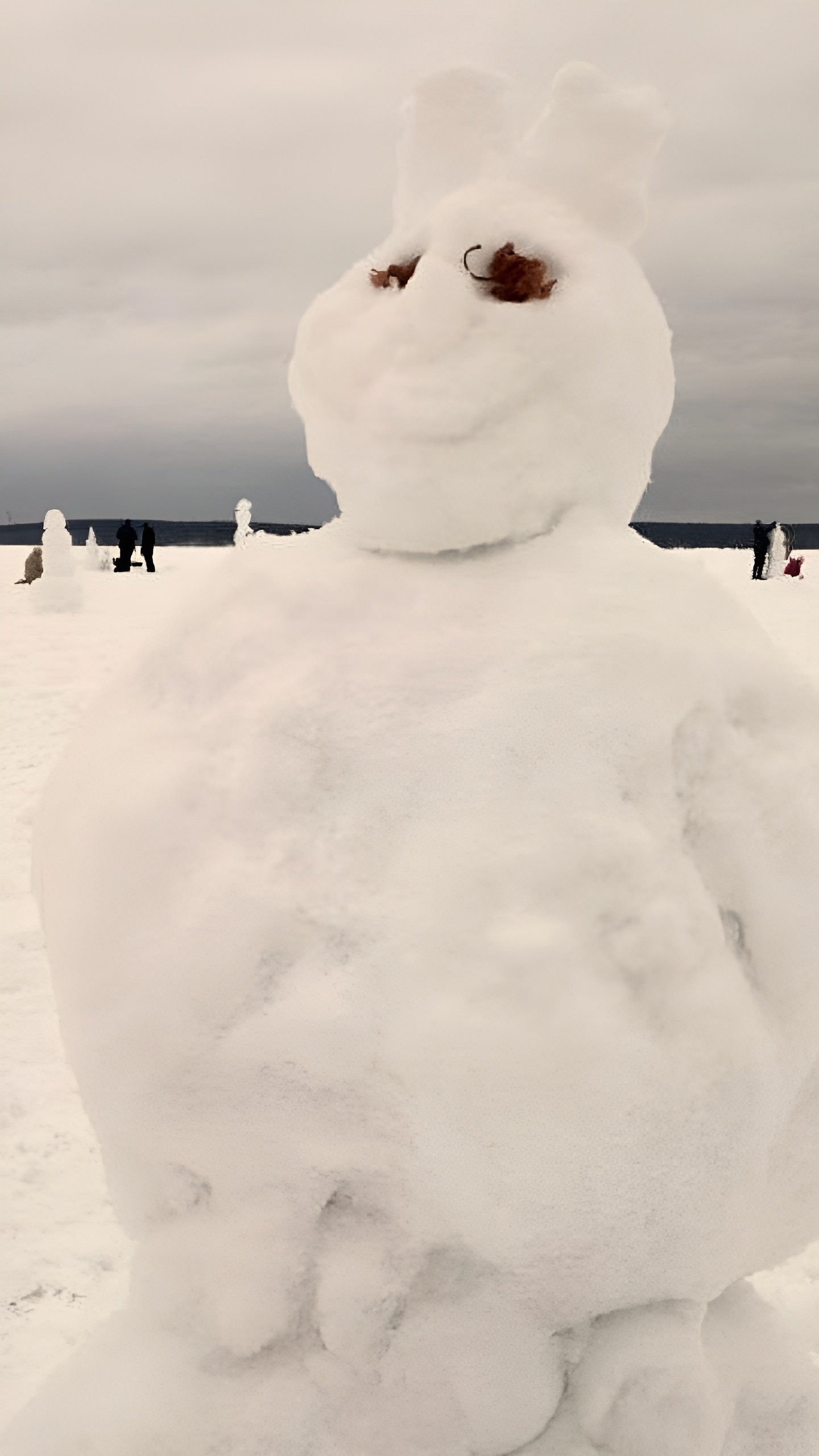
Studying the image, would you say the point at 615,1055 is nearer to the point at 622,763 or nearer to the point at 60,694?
the point at 622,763

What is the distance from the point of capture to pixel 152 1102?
2045 mm

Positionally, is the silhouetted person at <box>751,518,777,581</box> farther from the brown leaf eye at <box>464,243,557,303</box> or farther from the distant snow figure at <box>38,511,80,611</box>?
the brown leaf eye at <box>464,243,557,303</box>

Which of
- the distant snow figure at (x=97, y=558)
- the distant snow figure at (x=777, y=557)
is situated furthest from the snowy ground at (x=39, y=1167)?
the distant snow figure at (x=777, y=557)

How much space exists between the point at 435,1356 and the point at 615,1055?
68cm

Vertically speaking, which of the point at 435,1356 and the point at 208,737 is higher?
the point at 208,737

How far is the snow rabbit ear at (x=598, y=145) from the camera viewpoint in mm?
2141

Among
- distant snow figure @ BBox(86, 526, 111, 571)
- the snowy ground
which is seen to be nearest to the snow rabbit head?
the snowy ground

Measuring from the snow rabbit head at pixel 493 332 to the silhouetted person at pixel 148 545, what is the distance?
17.5 m

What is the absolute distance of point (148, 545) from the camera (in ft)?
65.1

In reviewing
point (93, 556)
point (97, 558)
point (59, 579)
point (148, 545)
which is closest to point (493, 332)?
point (59, 579)

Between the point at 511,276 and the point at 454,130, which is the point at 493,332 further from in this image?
the point at 454,130

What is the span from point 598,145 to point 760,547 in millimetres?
18242

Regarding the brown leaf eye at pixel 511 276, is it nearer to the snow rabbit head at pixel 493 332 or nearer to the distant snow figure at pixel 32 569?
the snow rabbit head at pixel 493 332

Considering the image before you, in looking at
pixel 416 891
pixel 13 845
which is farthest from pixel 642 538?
pixel 13 845
